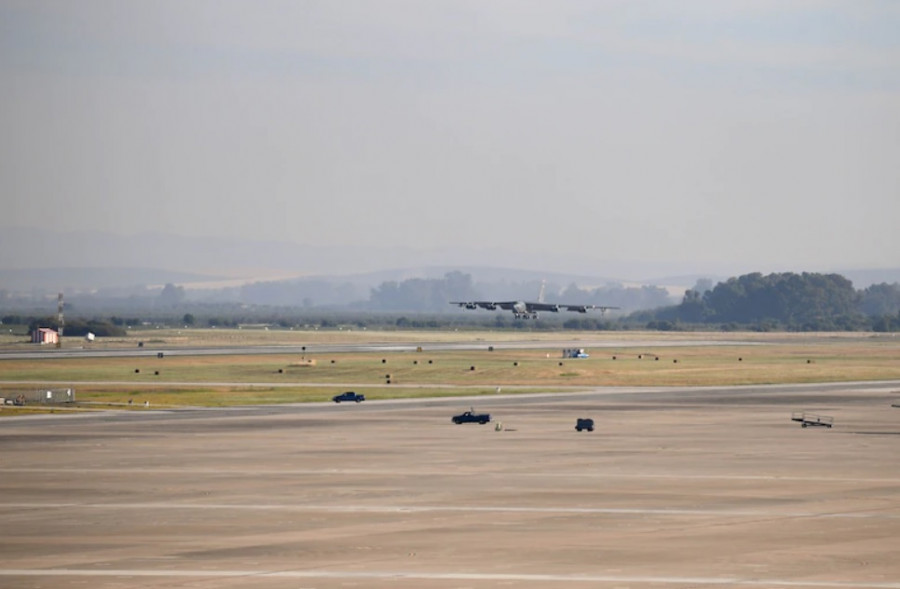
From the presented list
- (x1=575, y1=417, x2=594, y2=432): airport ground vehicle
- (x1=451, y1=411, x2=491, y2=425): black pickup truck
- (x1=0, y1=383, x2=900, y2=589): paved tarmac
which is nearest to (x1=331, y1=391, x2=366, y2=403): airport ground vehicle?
(x1=0, y1=383, x2=900, y2=589): paved tarmac

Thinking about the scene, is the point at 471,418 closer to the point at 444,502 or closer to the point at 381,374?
the point at 444,502

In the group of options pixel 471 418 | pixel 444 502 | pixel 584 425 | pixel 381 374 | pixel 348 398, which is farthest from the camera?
pixel 381 374

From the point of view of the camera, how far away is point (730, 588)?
3941cm

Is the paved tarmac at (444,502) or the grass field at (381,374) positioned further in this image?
the grass field at (381,374)

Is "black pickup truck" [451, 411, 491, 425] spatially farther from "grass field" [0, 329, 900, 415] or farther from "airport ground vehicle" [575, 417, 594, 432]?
"grass field" [0, 329, 900, 415]

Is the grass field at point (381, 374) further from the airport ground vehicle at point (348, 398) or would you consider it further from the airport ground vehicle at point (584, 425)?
the airport ground vehicle at point (584, 425)

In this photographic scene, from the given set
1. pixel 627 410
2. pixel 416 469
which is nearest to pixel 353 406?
pixel 627 410

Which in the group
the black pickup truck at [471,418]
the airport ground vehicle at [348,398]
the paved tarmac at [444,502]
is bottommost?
the paved tarmac at [444,502]

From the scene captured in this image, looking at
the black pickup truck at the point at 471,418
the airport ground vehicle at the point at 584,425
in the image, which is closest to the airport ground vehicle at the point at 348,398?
the black pickup truck at the point at 471,418

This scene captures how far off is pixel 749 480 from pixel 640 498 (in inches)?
331

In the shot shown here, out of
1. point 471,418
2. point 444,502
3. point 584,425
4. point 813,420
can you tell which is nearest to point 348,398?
point 471,418

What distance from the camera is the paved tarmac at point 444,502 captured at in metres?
42.0

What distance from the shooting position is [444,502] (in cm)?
5662

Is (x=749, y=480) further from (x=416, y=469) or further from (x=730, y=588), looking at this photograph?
(x=730, y=588)
